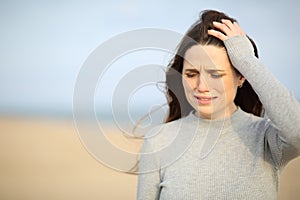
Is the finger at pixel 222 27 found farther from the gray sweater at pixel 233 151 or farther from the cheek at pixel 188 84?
the cheek at pixel 188 84

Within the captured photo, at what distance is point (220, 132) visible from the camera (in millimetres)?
1359

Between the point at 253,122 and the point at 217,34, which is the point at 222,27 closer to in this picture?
the point at 217,34

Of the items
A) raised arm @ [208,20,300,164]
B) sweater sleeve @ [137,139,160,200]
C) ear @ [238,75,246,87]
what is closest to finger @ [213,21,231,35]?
raised arm @ [208,20,300,164]

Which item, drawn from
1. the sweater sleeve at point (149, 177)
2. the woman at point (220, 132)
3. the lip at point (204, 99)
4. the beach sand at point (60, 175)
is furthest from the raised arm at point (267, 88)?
the beach sand at point (60, 175)

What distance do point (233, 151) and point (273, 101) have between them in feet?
0.58

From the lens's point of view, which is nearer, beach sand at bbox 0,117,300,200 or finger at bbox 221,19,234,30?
finger at bbox 221,19,234,30

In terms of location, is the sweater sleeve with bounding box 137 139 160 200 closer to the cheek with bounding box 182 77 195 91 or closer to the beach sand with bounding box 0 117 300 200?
the cheek with bounding box 182 77 195 91

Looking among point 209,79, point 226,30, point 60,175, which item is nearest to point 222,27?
point 226,30

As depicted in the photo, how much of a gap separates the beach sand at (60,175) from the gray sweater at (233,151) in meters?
1.73

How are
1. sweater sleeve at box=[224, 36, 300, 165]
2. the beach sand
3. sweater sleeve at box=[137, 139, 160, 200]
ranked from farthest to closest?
1. the beach sand
2. sweater sleeve at box=[137, 139, 160, 200]
3. sweater sleeve at box=[224, 36, 300, 165]

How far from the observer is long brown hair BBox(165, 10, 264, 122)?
1356 millimetres

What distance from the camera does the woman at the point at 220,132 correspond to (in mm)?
1261

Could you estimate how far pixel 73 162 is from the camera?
200 inches

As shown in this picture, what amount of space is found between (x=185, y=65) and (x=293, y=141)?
341 mm
